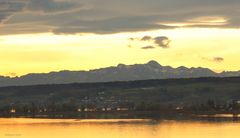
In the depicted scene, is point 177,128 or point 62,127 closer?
point 177,128

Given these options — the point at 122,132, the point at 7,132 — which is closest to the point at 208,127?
the point at 122,132

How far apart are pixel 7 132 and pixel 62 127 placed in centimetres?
1947

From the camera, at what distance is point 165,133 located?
163000 mm

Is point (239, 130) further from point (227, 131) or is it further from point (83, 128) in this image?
point (83, 128)

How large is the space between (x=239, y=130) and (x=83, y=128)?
41647 millimetres

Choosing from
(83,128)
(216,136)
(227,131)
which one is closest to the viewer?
(216,136)

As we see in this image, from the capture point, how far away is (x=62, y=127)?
19200cm

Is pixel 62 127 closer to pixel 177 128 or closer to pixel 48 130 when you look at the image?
pixel 48 130

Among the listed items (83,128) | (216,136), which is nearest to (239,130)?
(216,136)

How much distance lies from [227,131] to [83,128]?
4014 centimetres

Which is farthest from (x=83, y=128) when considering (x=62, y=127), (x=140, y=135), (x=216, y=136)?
(x=216, y=136)

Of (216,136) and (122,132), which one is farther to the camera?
(122,132)

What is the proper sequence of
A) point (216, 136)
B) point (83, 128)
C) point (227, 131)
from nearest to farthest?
point (216, 136), point (227, 131), point (83, 128)

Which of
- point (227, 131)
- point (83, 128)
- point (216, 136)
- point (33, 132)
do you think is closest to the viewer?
point (216, 136)
